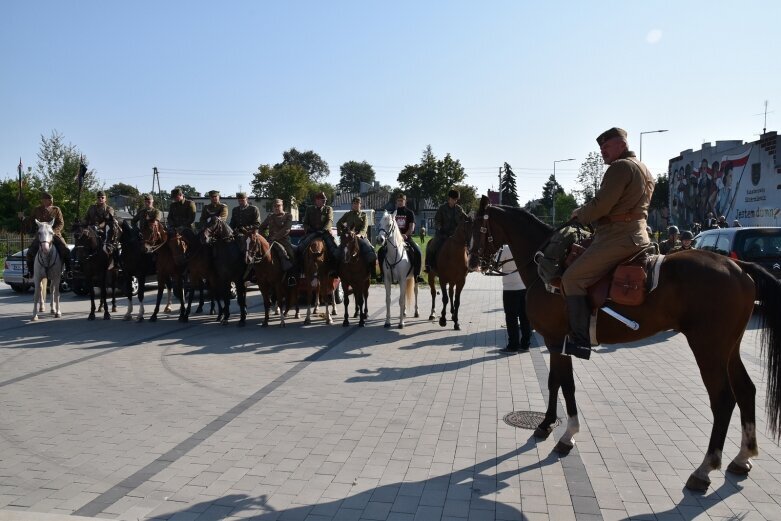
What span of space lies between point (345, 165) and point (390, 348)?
111 meters

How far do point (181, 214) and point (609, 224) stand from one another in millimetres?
11325

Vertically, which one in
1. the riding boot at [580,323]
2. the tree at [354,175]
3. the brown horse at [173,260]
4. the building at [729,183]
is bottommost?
the riding boot at [580,323]

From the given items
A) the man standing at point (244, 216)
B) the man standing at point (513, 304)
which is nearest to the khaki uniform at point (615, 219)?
the man standing at point (513, 304)

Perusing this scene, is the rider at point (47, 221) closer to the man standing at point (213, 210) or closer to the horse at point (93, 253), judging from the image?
the horse at point (93, 253)

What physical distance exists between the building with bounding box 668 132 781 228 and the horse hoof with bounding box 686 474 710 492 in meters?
30.0

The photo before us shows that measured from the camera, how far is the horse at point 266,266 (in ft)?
39.4

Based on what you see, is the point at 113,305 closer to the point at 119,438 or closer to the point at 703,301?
the point at 119,438

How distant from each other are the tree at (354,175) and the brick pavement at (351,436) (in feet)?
352

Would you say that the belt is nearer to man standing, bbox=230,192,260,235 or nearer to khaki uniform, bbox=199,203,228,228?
man standing, bbox=230,192,260,235

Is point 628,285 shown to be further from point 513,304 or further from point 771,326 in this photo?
point 513,304

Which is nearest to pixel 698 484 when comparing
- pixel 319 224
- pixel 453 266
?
pixel 453 266

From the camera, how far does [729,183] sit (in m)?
36.4

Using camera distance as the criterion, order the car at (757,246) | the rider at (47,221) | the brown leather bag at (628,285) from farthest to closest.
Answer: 1. the rider at (47,221)
2. the car at (757,246)
3. the brown leather bag at (628,285)

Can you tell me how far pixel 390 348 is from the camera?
10195mm
